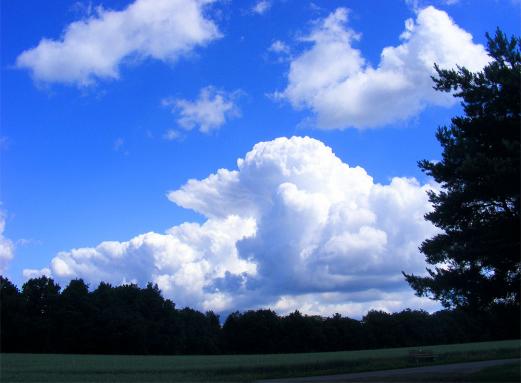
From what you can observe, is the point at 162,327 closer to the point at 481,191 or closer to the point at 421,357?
the point at 421,357

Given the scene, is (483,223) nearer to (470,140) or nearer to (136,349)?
(470,140)

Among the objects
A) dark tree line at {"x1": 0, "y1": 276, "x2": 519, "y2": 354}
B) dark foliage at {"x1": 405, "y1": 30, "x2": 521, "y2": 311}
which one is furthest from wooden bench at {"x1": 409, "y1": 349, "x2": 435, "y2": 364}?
dark tree line at {"x1": 0, "y1": 276, "x2": 519, "y2": 354}

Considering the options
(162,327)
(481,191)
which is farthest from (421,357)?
(162,327)

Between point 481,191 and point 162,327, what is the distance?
9168 centimetres

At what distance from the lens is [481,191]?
55.6 ft

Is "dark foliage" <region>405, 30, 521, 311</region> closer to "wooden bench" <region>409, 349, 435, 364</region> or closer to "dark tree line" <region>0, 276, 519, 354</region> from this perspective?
"wooden bench" <region>409, 349, 435, 364</region>

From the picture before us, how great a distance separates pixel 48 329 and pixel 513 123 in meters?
84.8

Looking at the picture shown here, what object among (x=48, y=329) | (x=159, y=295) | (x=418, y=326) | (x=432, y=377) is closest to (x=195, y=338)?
(x=159, y=295)

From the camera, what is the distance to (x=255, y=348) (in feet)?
366

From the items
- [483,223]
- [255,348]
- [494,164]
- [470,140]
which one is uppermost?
[470,140]

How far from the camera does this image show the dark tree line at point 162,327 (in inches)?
3460

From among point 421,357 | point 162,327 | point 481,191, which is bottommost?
point 421,357

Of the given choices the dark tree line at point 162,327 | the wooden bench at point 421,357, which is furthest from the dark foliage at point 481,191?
the dark tree line at point 162,327

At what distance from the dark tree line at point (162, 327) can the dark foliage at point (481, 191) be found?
57388mm
